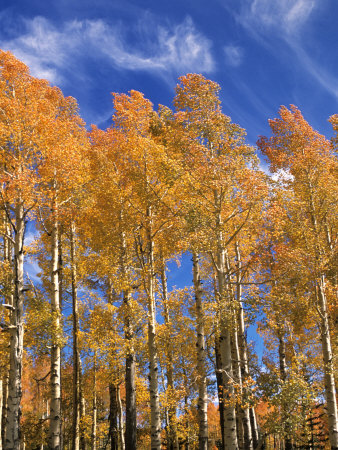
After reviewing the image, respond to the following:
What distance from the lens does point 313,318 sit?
1249cm

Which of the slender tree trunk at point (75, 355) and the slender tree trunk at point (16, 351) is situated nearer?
the slender tree trunk at point (16, 351)

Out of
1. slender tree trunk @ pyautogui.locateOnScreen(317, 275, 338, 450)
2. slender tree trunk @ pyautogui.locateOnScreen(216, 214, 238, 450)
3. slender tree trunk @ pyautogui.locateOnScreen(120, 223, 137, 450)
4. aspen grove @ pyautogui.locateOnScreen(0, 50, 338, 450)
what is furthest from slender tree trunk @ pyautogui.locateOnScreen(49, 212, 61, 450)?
slender tree trunk @ pyautogui.locateOnScreen(317, 275, 338, 450)

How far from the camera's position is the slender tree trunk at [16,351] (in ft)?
28.7

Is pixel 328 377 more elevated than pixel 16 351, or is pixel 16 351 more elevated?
pixel 16 351

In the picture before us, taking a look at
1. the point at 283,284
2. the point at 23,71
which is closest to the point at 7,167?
the point at 23,71

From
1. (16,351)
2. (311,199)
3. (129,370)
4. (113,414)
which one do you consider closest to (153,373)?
(129,370)

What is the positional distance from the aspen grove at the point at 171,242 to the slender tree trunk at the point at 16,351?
0.03m

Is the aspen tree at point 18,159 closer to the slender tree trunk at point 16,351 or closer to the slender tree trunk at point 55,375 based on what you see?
the slender tree trunk at point 16,351

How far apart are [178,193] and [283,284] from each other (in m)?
4.39

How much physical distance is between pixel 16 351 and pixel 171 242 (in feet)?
17.7

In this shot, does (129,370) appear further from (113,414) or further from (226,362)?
(226,362)

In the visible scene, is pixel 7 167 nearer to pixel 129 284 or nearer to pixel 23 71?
pixel 23 71

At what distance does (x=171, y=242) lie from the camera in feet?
40.2

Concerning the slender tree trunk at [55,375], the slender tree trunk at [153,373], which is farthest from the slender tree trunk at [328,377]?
the slender tree trunk at [55,375]
